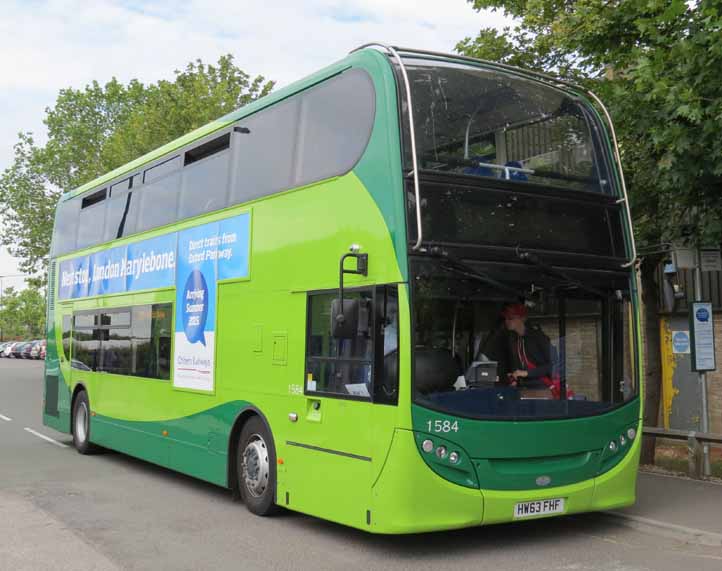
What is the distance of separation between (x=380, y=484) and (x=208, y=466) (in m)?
3.45

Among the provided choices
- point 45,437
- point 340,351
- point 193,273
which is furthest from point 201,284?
point 45,437

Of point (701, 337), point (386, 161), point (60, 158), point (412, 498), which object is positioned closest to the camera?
point (412, 498)

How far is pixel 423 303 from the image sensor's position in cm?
696

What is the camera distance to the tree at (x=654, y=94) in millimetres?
8844

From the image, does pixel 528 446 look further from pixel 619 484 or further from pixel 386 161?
pixel 386 161

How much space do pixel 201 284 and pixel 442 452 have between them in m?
4.46

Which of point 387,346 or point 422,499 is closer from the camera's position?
point 422,499

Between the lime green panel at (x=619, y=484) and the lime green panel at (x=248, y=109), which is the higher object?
the lime green panel at (x=248, y=109)

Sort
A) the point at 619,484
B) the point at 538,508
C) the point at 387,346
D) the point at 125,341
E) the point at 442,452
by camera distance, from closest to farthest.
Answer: the point at 442,452, the point at 387,346, the point at 538,508, the point at 619,484, the point at 125,341

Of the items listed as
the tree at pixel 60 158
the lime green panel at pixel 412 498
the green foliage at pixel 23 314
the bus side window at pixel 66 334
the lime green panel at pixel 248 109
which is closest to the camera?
the lime green panel at pixel 412 498

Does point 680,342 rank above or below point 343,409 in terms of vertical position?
above

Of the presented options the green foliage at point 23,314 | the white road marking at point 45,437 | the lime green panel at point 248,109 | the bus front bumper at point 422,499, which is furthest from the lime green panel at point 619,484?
the green foliage at point 23,314

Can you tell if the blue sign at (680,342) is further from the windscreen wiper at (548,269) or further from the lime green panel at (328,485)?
the lime green panel at (328,485)

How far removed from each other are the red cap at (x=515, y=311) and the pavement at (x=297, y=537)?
1980 mm
